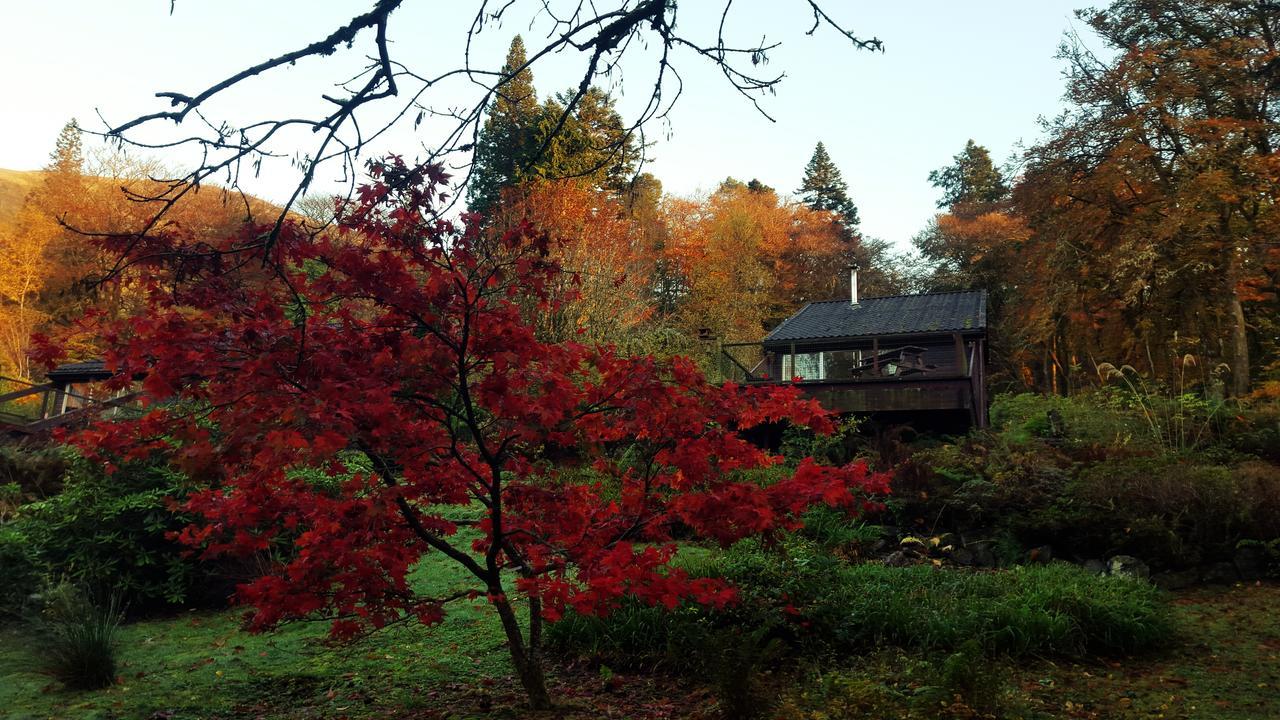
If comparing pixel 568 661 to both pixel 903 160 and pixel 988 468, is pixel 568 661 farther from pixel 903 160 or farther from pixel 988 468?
pixel 988 468

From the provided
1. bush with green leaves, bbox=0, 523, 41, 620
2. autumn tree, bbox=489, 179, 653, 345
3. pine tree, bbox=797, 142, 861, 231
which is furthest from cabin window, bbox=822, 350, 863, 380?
pine tree, bbox=797, 142, 861, 231

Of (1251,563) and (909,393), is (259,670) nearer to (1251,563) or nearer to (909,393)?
(1251,563)

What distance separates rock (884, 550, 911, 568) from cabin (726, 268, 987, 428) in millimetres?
5284

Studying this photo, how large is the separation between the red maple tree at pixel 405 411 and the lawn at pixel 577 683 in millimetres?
794

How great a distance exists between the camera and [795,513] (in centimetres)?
403

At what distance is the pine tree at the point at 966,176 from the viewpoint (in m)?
36.6

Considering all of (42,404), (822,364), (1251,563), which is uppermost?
(822,364)

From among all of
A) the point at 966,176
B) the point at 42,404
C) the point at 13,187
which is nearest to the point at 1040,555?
the point at 42,404

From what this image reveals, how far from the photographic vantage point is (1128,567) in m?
7.08

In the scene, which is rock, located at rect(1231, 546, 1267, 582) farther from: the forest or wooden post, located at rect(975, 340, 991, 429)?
wooden post, located at rect(975, 340, 991, 429)

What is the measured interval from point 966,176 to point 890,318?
2385 cm

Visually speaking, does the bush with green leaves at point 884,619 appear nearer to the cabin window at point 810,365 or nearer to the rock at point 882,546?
the rock at point 882,546

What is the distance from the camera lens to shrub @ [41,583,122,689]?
495 cm

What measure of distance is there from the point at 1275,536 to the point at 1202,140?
36.5 ft
